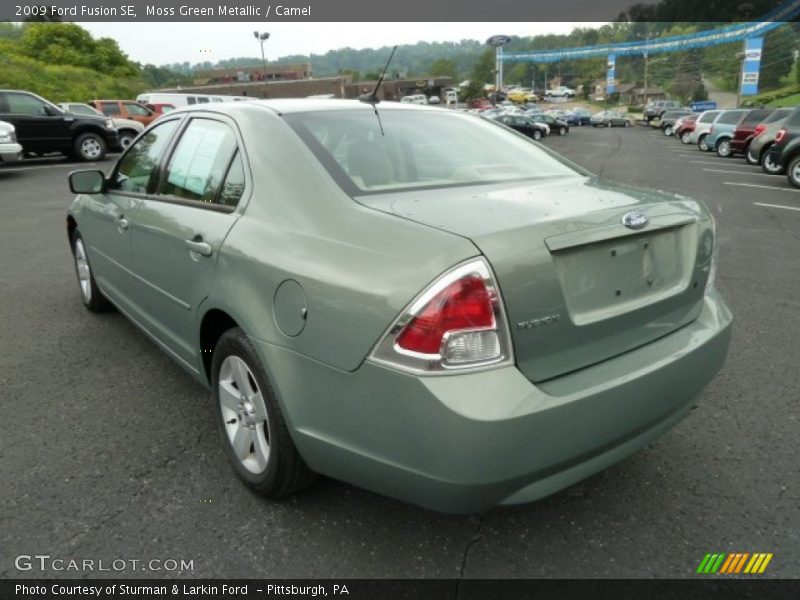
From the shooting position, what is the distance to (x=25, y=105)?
15.1 meters

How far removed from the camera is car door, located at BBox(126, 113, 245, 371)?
2619 mm

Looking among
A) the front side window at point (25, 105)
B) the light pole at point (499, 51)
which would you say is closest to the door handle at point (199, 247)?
the front side window at point (25, 105)

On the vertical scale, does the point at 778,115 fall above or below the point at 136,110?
below

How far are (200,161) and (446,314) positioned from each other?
178cm

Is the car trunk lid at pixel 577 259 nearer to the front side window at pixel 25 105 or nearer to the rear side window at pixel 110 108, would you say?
the front side window at pixel 25 105

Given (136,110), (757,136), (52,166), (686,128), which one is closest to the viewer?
(757,136)

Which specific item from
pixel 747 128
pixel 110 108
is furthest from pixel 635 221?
pixel 110 108

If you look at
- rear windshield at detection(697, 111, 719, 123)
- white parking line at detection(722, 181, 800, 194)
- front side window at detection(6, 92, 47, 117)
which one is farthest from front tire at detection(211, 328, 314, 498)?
rear windshield at detection(697, 111, 719, 123)

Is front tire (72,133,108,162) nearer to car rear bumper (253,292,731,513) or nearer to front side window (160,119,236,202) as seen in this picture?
front side window (160,119,236,202)

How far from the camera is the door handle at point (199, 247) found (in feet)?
8.39

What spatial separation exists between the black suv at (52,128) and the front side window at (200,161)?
1452 centimetres

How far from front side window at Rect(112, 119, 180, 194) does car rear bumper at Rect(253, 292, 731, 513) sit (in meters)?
1.76

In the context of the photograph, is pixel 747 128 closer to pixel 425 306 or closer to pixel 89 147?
pixel 89 147
